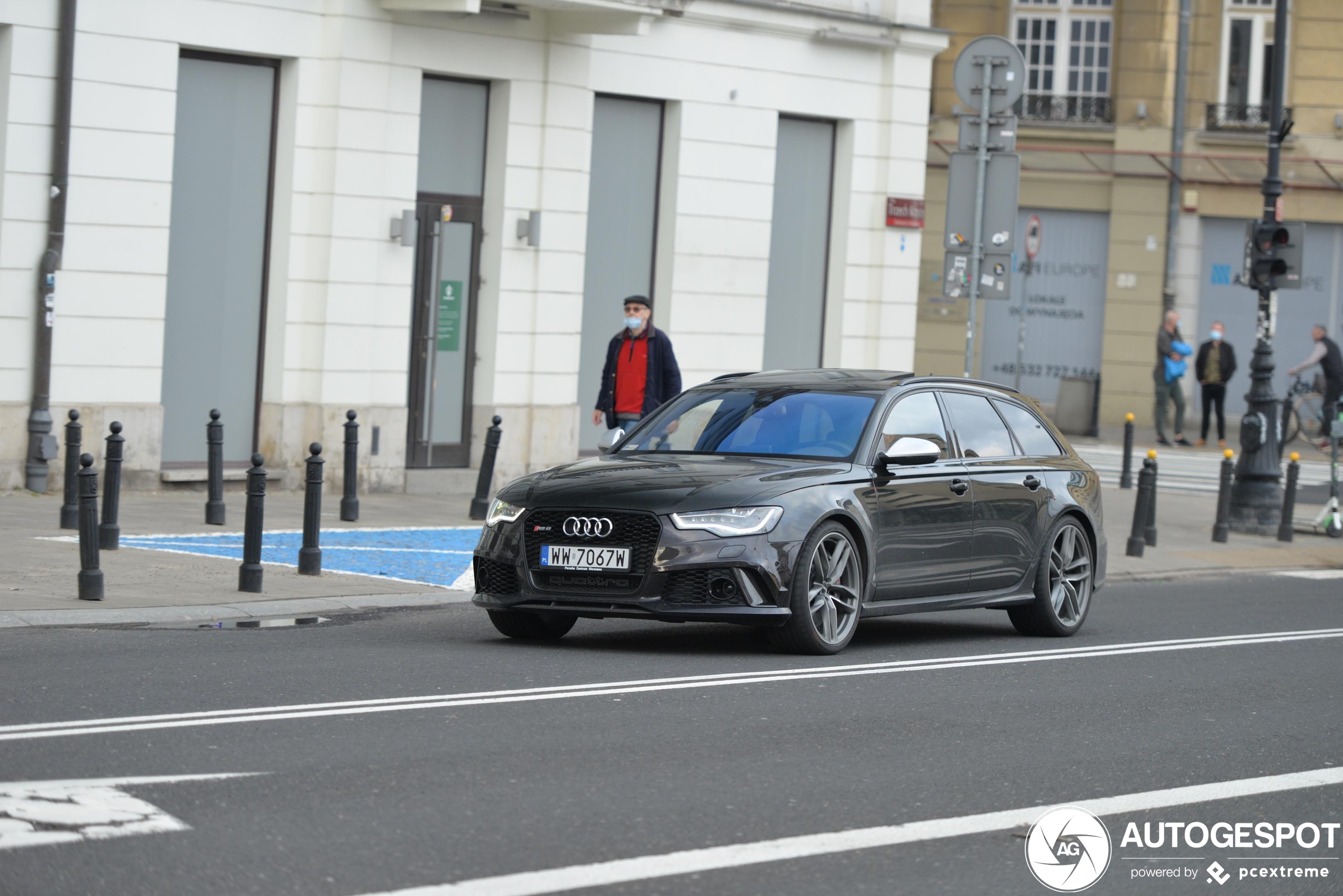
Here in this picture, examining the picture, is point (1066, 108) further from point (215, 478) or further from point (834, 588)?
point (834, 588)

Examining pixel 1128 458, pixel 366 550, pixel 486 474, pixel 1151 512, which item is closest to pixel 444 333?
pixel 486 474

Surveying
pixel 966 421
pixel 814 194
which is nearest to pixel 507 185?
pixel 814 194

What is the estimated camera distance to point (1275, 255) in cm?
2108

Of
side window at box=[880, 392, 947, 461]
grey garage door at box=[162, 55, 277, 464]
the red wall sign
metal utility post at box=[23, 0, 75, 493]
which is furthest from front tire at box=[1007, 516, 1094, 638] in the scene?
the red wall sign

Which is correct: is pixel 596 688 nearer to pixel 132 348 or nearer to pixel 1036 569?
pixel 1036 569

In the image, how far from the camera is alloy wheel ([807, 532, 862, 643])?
10227mm

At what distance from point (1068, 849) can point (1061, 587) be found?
6.19m

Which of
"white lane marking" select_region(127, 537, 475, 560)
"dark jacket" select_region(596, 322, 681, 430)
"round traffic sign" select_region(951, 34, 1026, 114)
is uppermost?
"round traffic sign" select_region(951, 34, 1026, 114)

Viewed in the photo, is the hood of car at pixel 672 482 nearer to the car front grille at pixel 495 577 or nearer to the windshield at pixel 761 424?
the windshield at pixel 761 424

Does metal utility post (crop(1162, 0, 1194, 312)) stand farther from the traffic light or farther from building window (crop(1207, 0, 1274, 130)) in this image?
the traffic light

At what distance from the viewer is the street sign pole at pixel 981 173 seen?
15.8 meters

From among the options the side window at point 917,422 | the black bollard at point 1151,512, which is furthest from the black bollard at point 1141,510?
the side window at point 917,422

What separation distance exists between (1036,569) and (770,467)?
238cm

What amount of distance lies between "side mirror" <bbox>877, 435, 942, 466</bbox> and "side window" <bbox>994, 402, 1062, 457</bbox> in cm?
160
